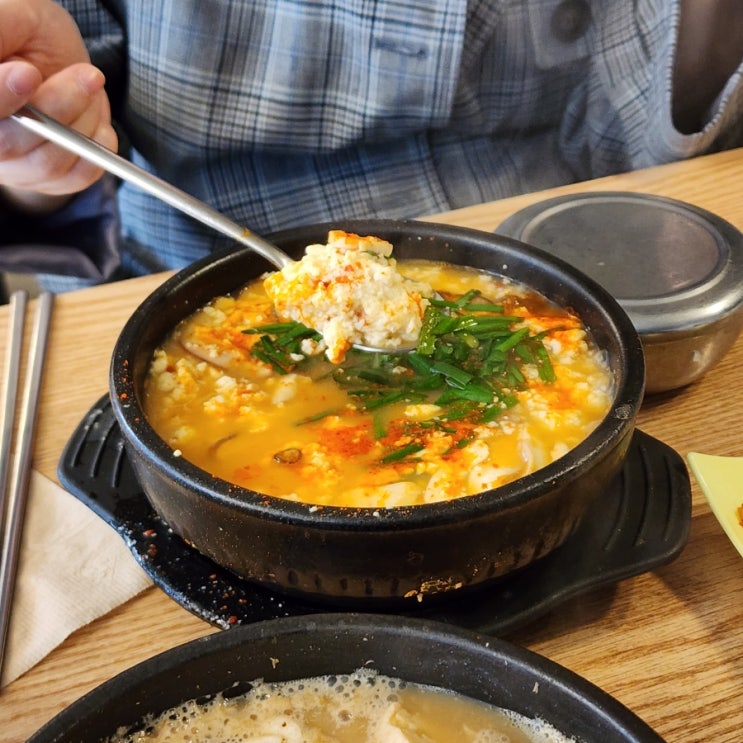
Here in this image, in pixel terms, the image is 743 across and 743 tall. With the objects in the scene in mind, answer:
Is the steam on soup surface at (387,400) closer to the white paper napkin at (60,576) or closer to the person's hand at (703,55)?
the white paper napkin at (60,576)

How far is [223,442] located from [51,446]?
16.5 inches

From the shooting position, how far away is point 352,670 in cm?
69

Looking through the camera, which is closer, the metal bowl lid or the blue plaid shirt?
the metal bowl lid

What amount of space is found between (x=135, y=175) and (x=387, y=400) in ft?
1.73

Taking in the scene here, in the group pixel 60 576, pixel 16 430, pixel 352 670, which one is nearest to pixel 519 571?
pixel 352 670

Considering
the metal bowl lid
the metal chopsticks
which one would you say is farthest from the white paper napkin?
the metal bowl lid

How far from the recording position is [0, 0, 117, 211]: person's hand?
52.5 inches

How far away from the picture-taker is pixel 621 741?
→ 586 millimetres

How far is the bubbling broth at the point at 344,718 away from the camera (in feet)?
2.12

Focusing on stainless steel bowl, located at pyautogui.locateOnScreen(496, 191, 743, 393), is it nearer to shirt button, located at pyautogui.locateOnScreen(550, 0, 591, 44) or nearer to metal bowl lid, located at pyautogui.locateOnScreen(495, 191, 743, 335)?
metal bowl lid, located at pyautogui.locateOnScreen(495, 191, 743, 335)

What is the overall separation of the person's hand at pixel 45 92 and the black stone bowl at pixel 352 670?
3.31ft

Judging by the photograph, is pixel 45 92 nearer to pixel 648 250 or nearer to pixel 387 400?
pixel 387 400

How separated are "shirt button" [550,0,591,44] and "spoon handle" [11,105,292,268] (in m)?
1.25

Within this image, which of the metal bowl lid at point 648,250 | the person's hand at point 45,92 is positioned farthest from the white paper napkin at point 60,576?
the metal bowl lid at point 648,250
